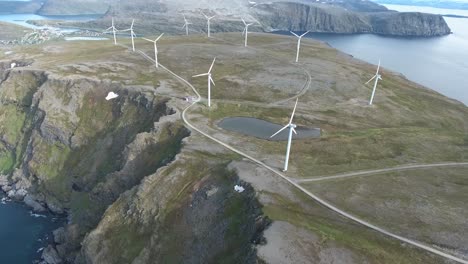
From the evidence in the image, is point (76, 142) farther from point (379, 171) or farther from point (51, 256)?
point (379, 171)

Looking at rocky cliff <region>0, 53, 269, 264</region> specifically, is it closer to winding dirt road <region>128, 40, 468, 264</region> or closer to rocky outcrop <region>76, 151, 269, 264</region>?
rocky outcrop <region>76, 151, 269, 264</region>

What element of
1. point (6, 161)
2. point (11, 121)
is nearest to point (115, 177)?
point (6, 161)

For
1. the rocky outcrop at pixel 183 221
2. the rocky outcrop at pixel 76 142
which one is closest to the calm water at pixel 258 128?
the rocky outcrop at pixel 76 142

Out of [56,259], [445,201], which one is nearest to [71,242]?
[56,259]

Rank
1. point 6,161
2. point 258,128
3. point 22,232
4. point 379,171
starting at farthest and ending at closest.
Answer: point 6,161
point 258,128
point 22,232
point 379,171

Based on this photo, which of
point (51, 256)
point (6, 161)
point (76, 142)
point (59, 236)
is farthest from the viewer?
point (6, 161)

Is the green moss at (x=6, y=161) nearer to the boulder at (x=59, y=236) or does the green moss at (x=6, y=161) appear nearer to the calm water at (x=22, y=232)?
the calm water at (x=22, y=232)

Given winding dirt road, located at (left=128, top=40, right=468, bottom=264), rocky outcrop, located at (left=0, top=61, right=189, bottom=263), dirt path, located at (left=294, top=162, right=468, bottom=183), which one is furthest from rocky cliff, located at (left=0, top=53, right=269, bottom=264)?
dirt path, located at (left=294, top=162, right=468, bottom=183)

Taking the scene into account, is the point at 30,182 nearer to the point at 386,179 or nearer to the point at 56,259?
the point at 56,259
